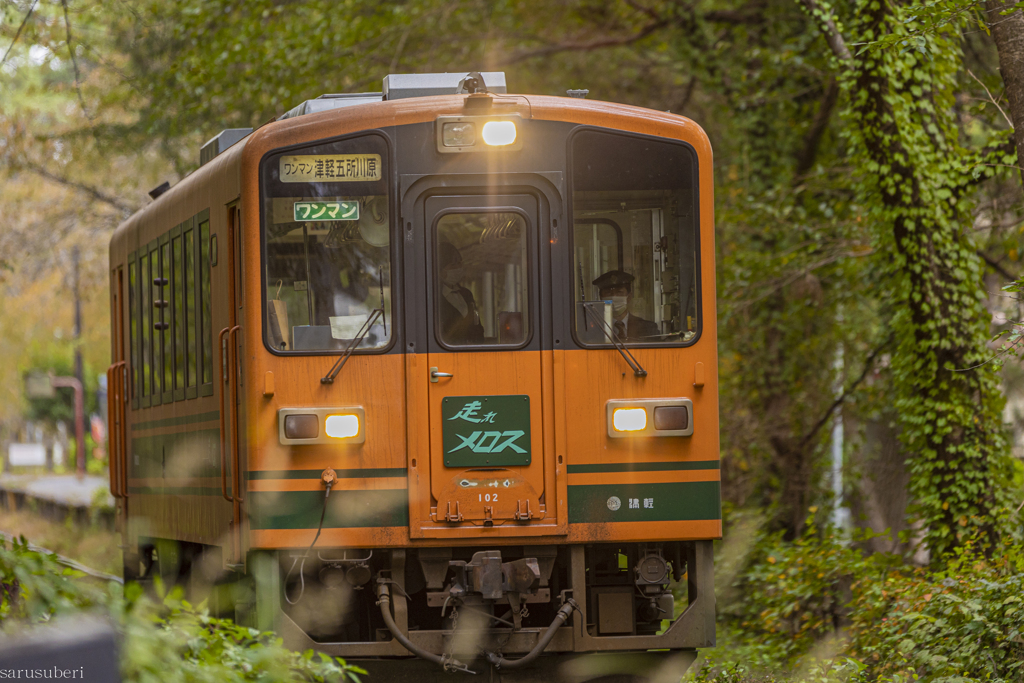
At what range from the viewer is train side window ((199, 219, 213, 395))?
303 inches

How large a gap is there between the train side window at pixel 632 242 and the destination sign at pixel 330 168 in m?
1.06

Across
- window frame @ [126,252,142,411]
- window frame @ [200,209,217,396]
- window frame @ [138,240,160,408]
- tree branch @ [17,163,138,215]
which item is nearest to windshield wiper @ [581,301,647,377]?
window frame @ [200,209,217,396]

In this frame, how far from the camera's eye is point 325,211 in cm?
663

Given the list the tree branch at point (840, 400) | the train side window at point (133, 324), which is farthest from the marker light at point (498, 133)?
the tree branch at point (840, 400)

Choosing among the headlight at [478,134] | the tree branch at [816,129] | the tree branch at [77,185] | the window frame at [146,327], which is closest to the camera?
the headlight at [478,134]

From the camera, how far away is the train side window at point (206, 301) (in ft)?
25.3

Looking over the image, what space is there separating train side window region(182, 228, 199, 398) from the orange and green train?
122 centimetres

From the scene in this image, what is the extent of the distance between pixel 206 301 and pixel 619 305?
8.55 ft

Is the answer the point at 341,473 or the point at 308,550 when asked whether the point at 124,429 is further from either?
the point at 341,473

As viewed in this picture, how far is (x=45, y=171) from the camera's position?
20562 mm

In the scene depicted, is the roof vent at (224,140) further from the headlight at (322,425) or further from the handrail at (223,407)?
the headlight at (322,425)

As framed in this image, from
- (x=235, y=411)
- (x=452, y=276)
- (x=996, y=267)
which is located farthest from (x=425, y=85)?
(x=996, y=267)

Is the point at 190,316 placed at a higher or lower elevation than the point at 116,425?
higher

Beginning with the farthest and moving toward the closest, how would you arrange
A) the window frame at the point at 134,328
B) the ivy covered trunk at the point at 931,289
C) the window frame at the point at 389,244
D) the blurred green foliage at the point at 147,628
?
the window frame at the point at 134,328
the ivy covered trunk at the point at 931,289
the window frame at the point at 389,244
the blurred green foliage at the point at 147,628
